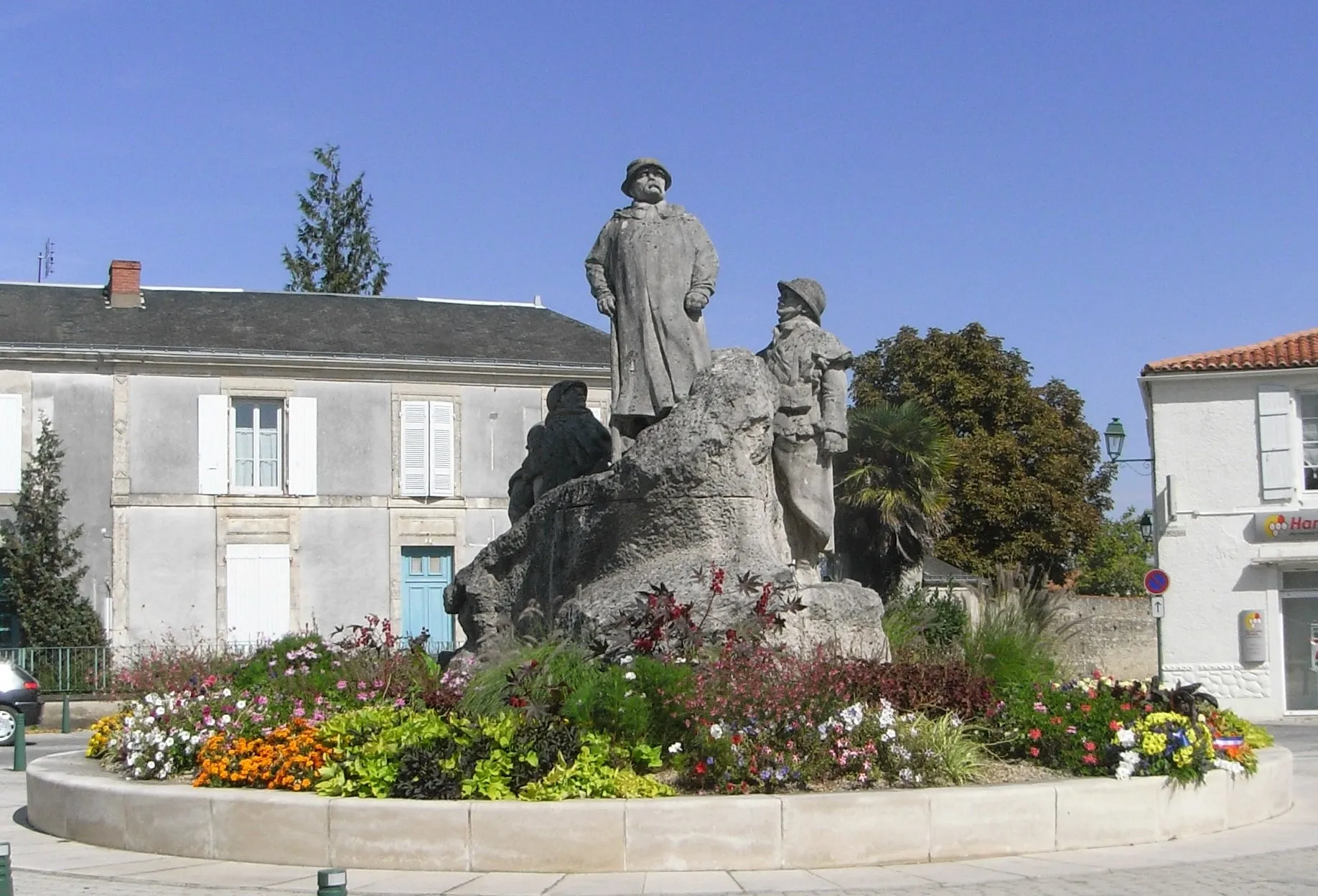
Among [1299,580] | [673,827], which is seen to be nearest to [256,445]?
[1299,580]

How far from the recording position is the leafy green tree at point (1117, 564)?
59906 mm

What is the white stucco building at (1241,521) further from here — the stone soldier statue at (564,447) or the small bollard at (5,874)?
the small bollard at (5,874)

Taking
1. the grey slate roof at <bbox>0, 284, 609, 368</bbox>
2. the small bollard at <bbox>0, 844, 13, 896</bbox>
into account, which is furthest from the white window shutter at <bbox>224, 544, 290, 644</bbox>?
the small bollard at <bbox>0, 844, 13, 896</bbox>

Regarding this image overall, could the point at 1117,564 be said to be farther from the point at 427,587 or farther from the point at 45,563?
the point at 45,563

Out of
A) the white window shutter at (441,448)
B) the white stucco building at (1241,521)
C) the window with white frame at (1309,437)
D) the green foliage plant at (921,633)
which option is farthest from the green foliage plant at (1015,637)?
the white window shutter at (441,448)

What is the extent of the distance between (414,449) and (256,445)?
3074 millimetres

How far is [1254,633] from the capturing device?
25.7 meters

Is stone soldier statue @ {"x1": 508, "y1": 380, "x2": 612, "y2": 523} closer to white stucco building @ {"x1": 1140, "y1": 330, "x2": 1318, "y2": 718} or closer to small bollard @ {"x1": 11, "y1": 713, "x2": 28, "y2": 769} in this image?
small bollard @ {"x1": 11, "y1": 713, "x2": 28, "y2": 769}

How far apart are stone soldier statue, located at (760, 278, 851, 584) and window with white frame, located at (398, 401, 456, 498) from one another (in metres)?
20.7

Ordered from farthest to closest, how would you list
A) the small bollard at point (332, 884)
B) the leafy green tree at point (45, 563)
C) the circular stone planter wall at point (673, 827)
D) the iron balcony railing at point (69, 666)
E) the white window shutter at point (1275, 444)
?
1. the leafy green tree at point (45, 563)
2. the iron balcony railing at point (69, 666)
3. the white window shutter at point (1275, 444)
4. the circular stone planter wall at point (673, 827)
5. the small bollard at point (332, 884)

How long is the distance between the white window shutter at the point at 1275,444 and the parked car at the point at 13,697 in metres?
19.2

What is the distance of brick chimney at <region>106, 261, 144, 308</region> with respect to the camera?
32.9 metres

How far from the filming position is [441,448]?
32.4 meters

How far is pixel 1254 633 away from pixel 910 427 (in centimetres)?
637
